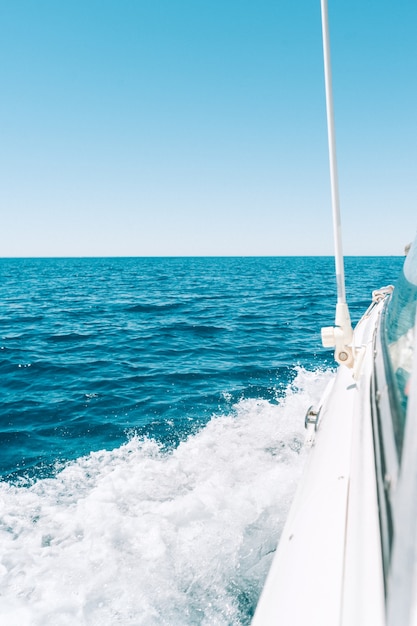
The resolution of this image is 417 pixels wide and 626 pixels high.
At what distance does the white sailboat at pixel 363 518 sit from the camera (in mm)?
659

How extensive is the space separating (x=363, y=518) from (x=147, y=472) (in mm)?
3526

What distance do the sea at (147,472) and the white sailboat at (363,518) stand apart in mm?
1380

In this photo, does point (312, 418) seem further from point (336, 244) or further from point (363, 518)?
point (363, 518)

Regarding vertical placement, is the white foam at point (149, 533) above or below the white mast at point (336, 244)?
below

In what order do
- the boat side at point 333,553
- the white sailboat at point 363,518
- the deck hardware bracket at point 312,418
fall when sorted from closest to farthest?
the white sailboat at point 363,518 < the boat side at point 333,553 < the deck hardware bracket at point 312,418

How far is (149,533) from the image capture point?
338 cm

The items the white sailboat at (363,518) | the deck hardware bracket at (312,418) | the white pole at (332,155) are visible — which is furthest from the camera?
the deck hardware bracket at (312,418)

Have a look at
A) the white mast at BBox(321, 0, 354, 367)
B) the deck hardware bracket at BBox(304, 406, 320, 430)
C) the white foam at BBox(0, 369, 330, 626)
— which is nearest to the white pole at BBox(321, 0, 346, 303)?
the white mast at BBox(321, 0, 354, 367)

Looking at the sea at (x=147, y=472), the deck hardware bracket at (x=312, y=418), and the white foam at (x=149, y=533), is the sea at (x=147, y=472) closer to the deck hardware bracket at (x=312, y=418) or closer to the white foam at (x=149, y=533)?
the white foam at (x=149, y=533)

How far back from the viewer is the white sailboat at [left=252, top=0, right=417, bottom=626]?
0.66 meters

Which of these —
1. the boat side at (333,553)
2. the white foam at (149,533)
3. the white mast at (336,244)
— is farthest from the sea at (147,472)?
the white mast at (336,244)

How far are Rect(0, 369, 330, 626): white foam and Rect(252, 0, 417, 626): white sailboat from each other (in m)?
1.29

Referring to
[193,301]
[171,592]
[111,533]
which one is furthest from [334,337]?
[193,301]

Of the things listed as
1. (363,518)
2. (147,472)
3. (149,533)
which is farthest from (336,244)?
(147,472)
